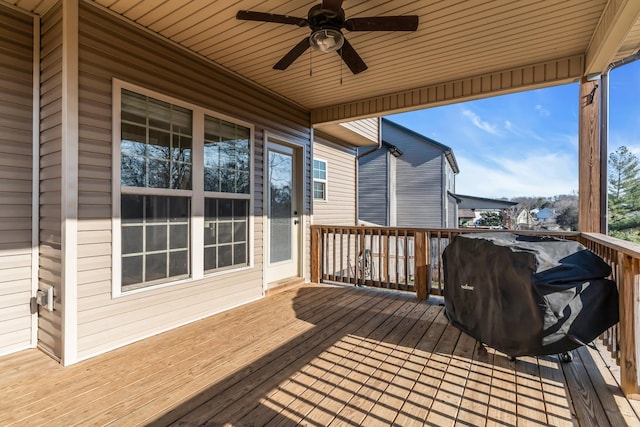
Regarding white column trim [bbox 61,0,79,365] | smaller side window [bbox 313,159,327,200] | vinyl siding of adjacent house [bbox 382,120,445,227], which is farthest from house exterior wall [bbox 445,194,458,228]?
white column trim [bbox 61,0,79,365]

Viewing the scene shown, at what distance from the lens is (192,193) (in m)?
3.16

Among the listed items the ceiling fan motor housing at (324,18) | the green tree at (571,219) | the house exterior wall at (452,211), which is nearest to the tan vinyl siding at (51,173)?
the ceiling fan motor housing at (324,18)

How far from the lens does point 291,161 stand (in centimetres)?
482

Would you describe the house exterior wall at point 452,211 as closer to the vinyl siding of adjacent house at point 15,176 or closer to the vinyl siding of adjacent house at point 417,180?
the vinyl siding of adjacent house at point 417,180

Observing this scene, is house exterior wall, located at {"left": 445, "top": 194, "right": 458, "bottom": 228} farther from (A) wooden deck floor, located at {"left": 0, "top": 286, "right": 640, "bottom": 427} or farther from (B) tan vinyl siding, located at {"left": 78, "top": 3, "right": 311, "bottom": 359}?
(B) tan vinyl siding, located at {"left": 78, "top": 3, "right": 311, "bottom": 359}

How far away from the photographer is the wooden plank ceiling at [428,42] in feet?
8.09

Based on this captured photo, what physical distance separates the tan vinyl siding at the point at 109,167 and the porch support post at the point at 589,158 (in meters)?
3.89

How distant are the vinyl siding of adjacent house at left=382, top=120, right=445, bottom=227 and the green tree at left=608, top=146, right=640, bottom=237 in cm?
743

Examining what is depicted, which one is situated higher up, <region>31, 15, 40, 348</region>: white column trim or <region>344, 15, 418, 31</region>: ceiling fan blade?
<region>344, 15, 418, 31</region>: ceiling fan blade

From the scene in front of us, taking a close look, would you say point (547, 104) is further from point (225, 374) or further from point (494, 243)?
point (225, 374)

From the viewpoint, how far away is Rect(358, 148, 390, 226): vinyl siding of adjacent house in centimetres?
1149

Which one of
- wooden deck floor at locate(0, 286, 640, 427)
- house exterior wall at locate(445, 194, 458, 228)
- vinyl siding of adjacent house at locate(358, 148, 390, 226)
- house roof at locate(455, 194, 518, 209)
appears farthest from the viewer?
house roof at locate(455, 194, 518, 209)

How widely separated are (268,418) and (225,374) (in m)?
0.60

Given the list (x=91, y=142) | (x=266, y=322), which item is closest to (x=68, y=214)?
(x=91, y=142)
